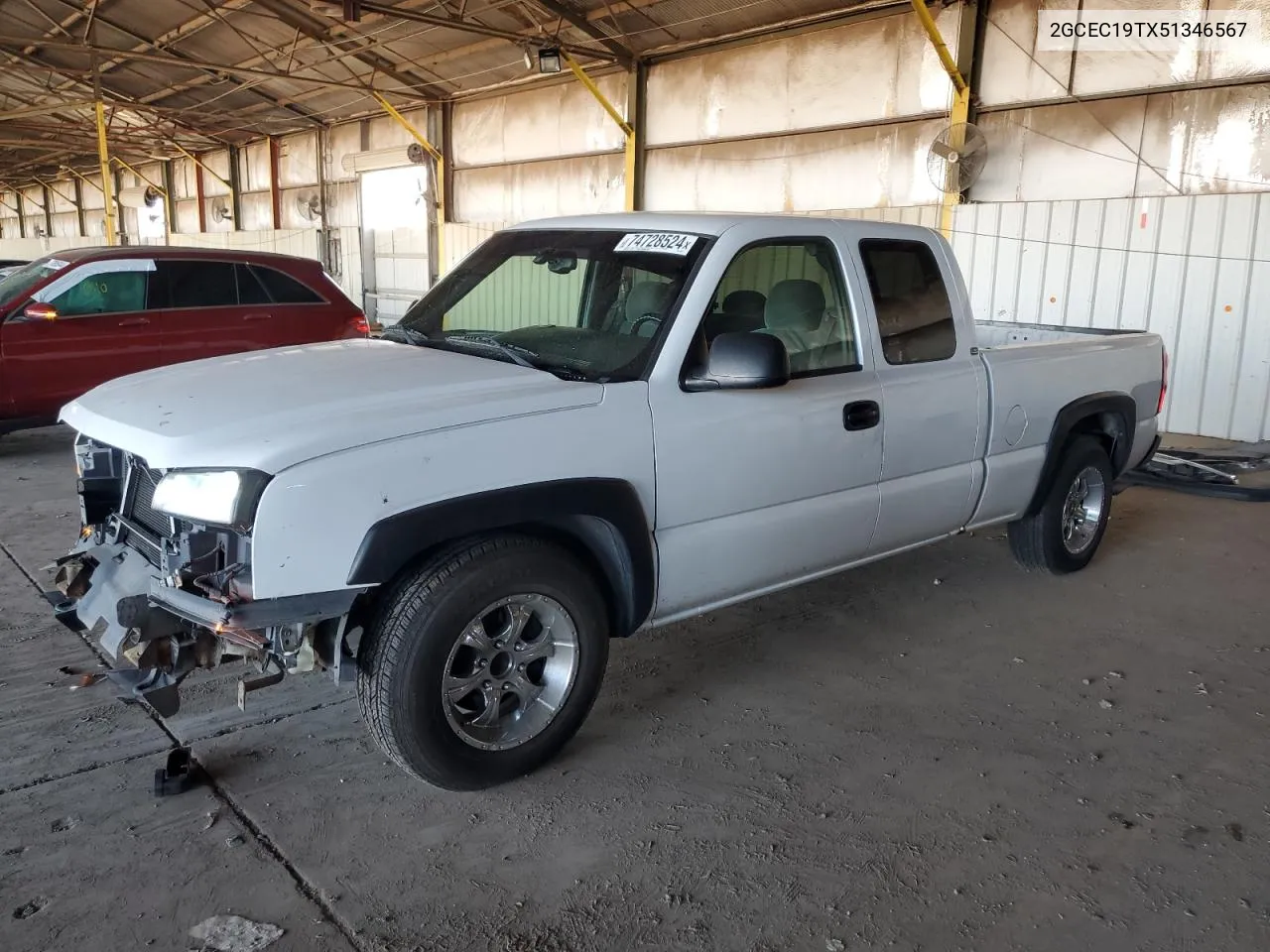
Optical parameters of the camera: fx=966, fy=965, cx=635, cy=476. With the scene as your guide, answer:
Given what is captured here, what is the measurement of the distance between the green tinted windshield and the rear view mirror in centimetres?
8

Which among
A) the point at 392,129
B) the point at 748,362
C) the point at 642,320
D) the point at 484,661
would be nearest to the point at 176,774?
the point at 484,661

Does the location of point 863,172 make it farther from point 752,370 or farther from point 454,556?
point 454,556

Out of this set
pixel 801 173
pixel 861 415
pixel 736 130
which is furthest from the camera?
pixel 736 130

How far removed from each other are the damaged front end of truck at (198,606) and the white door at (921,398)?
7.68ft

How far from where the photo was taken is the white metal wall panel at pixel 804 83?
442 inches

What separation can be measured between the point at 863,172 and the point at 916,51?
1.47 meters

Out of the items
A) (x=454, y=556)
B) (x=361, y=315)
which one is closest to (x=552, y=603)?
(x=454, y=556)

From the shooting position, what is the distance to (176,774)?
315 centimetres

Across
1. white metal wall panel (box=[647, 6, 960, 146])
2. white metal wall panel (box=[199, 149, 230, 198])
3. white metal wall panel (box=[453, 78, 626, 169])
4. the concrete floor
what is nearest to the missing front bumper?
the concrete floor

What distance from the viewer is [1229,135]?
9109 millimetres

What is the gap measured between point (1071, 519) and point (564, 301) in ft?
11.0

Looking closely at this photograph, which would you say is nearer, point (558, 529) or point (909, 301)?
point (558, 529)

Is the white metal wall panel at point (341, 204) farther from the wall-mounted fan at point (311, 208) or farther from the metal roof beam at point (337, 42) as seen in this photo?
the metal roof beam at point (337, 42)

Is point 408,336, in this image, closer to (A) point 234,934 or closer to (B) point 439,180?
(A) point 234,934
